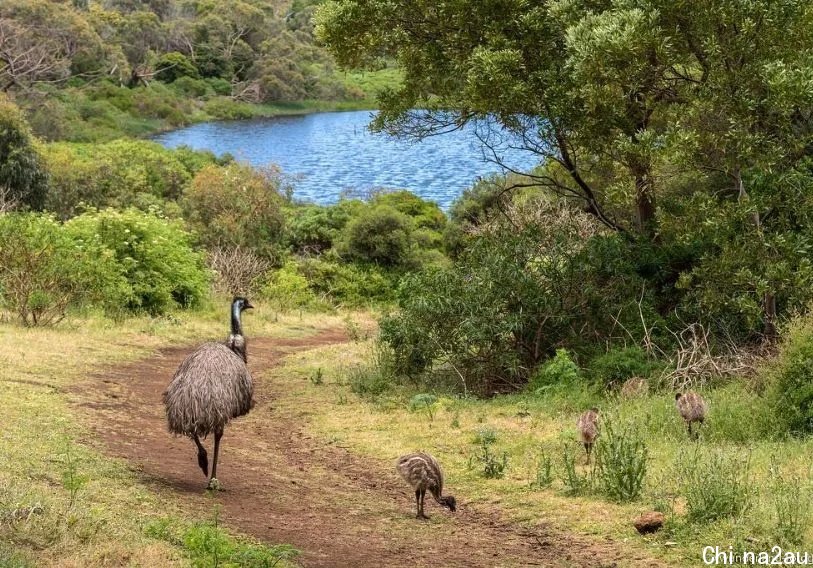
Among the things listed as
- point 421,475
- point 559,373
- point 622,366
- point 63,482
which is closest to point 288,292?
point 559,373

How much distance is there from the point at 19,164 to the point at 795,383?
35.0 metres

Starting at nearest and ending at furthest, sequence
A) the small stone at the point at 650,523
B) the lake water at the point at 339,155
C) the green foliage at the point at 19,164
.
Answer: the small stone at the point at 650,523
the green foliage at the point at 19,164
the lake water at the point at 339,155

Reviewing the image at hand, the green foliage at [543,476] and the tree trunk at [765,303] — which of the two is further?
the tree trunk at [765,303]

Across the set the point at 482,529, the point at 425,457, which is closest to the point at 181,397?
the point at 425,457

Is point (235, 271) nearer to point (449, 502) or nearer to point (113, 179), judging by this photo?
point (113, 179)

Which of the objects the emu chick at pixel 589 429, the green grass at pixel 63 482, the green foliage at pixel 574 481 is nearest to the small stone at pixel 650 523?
the green foliage at pixel 574 481

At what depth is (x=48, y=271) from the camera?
20.1 metres

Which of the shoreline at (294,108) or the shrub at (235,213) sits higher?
the shoreline at (294,108)

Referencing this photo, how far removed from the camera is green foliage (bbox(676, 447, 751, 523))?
A: 8141 mm

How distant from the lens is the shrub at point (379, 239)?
117 ft

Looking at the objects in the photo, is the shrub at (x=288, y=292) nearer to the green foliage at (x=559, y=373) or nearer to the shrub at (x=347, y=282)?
the shrub at (x=347, y=282)

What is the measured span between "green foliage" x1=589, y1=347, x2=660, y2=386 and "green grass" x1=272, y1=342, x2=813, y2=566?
557mm

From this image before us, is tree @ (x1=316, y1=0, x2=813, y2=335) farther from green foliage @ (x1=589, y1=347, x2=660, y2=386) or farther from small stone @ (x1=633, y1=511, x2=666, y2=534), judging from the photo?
small stone @ (x1=633, y1=511, x2=666, y2=534)

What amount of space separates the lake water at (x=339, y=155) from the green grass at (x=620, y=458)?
4602 cm
